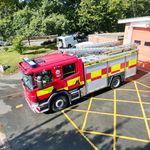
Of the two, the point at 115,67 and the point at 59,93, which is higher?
the point at 115,67

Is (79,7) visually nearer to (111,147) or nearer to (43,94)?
(43,94)

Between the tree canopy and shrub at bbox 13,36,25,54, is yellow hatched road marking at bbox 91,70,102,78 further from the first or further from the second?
the tree canopy

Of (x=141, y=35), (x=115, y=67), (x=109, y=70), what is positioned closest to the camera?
(x=109, y=70)

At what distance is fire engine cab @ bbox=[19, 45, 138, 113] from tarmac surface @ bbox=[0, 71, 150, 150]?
0.74m

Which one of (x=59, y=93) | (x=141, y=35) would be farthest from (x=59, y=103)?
(x=141, y=35)

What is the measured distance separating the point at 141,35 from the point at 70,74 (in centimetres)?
1008

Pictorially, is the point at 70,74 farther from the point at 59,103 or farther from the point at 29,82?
the point at 29,82

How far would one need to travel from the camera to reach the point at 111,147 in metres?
7.67

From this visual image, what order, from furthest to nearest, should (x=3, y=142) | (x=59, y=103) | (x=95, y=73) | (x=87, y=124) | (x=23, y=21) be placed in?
(x=23, y=21) → (x=95, y=73) → (x=59, y=103) → (x=87, y=124) → (x=3, y=142)

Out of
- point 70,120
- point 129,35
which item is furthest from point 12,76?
point 129,35

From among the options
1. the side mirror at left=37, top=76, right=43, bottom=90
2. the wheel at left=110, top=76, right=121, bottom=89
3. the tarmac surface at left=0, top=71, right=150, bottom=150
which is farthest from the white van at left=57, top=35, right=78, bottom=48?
the side mirror at left=37, top=76, right=43, bottom=90

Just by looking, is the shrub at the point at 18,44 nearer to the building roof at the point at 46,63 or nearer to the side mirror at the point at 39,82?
the building roof at the point at 46,63

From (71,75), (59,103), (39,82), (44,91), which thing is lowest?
(59,103)

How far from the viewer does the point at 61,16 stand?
2442 cm
